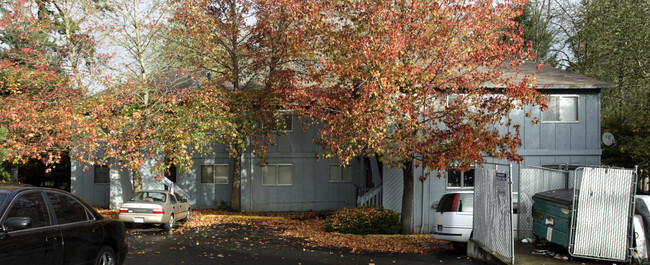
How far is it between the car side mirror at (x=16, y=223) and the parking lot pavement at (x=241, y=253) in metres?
5.44

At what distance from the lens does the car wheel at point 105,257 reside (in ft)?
24.4

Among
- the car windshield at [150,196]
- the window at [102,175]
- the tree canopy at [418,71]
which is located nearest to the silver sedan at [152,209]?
the car windshield at [150,196]

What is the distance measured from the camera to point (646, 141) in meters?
20.5

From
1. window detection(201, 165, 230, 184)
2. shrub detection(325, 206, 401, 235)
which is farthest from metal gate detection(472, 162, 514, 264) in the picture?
window detection(201, 165, 230, 184)

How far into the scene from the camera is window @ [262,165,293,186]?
25.0 meters

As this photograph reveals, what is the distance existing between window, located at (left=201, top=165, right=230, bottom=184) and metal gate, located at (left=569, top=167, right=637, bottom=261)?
59.9ft

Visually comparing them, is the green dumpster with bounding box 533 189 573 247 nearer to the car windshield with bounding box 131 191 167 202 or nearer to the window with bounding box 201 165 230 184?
the car windshield with bounding box 131 191 167 202

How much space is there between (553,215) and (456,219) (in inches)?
111

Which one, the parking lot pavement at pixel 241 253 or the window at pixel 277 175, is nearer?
the parking lot pavement at pixel 241 253

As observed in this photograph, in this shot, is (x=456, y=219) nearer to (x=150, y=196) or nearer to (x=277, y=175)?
(x=150, y=196)

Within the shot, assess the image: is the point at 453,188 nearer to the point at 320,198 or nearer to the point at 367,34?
the point at 367,34

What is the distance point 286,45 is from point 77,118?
8219 mm

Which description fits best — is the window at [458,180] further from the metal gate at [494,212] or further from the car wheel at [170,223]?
the car wheel at [170,223]

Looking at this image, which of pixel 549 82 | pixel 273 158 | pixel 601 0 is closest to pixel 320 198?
pixel 273 158
